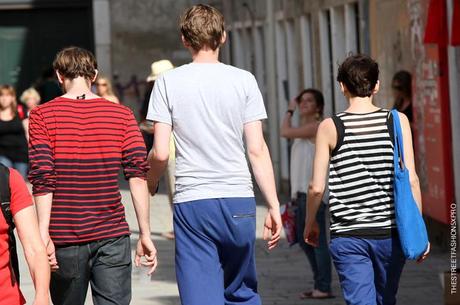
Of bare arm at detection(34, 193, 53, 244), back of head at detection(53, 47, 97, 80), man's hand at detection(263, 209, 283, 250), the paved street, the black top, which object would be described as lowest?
the paved street

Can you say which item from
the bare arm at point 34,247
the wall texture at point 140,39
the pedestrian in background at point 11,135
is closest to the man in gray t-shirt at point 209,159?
the bare arm at point 34,247

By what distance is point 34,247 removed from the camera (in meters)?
5.40

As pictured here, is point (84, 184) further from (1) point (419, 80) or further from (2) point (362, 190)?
(1) point (419, 80)

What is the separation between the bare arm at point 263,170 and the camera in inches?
267

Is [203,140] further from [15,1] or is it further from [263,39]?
[15,1]

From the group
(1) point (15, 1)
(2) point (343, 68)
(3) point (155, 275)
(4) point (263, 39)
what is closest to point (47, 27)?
(1) point (15, 1)

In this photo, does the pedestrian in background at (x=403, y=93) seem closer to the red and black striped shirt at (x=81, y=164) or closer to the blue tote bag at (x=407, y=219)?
the blue tote bag at (x=407, y=219)

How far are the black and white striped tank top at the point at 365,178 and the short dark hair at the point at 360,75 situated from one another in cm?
13

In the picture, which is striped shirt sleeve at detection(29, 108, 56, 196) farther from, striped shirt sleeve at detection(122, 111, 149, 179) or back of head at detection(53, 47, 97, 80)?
striped shirt sleeve at detection(122, 111, 149, 179)

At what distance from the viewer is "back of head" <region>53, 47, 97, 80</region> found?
698cm

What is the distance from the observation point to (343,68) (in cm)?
716

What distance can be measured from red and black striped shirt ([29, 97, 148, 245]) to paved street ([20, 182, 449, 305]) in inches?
97.4

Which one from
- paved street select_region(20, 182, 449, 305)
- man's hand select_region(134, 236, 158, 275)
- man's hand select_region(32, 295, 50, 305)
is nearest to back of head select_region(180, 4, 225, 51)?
man's hand select_region(134, 236, 158, 275)

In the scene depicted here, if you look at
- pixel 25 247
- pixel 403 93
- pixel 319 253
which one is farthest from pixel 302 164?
pixel 25 247
